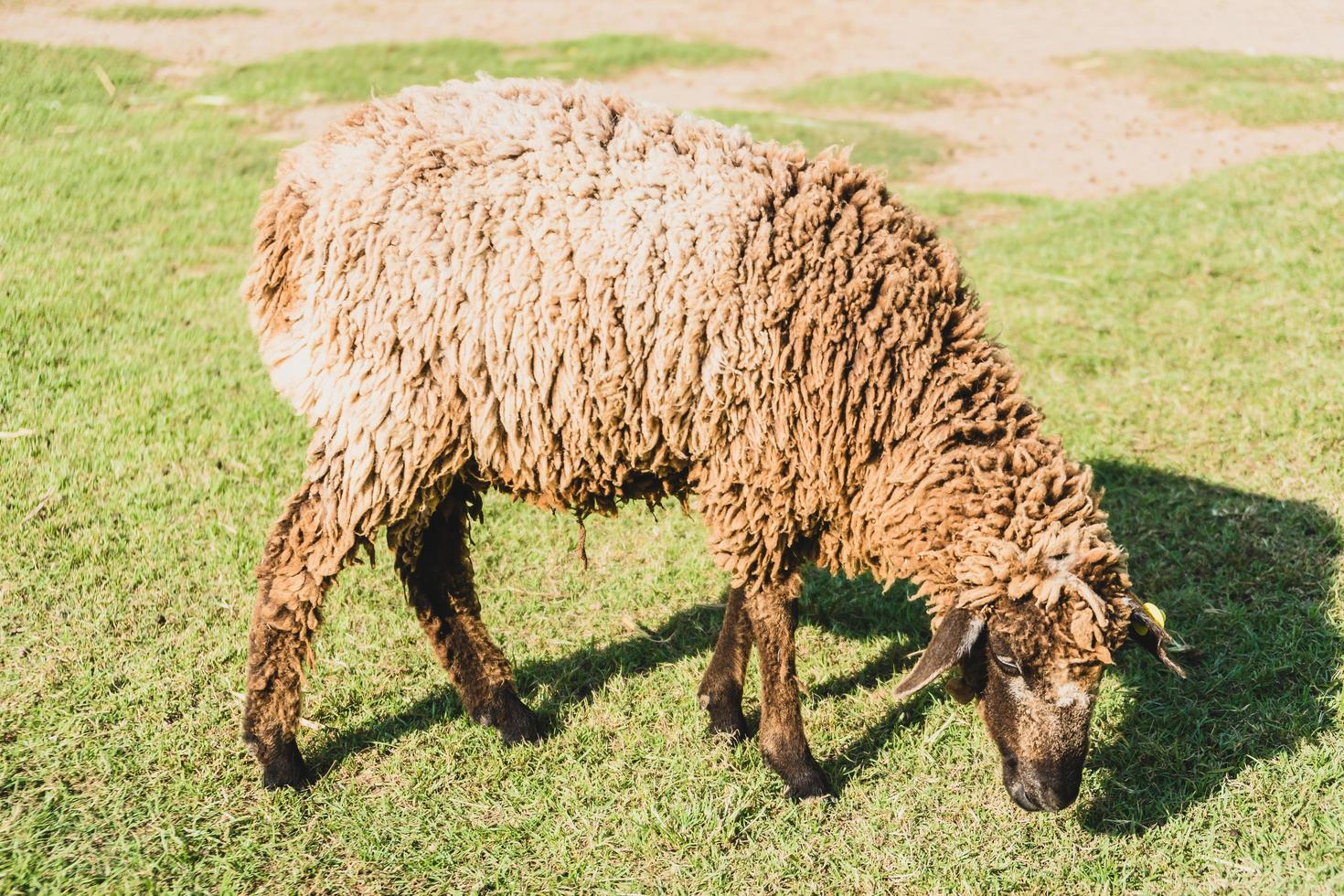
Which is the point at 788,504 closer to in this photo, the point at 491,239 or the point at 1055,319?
the point at 491,239

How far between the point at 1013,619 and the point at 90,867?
3109mm

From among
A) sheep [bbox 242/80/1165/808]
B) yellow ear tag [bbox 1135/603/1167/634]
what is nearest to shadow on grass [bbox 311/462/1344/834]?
sheep [bbox 242/80/1165/808]

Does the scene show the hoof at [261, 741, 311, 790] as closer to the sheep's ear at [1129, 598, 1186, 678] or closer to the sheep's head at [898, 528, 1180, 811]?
the sheep's head at [898, 528, 1180, 811]

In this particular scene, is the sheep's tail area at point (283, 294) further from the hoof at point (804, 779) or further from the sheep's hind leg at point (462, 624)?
the hoof at point (804, 779)

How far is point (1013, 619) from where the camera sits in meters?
3.61

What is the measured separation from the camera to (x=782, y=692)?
168 inches

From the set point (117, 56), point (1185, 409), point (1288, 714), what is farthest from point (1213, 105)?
point (117, 56)

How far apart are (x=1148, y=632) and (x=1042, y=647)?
0.38m

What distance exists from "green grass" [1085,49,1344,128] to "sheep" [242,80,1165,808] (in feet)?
29.9

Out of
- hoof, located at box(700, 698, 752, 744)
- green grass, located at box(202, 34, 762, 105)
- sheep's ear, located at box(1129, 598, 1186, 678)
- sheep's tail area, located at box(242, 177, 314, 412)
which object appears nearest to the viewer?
sheep's ear, located at box(1129, 598, 1186, 678)

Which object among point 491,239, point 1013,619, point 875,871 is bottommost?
Result: point 875,871

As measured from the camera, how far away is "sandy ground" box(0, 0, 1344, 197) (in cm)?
1077

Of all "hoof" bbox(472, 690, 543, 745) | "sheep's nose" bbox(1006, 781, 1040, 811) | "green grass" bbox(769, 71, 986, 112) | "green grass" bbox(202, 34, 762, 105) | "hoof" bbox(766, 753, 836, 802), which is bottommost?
"hoof" bbox(766, 753, 836, 802)

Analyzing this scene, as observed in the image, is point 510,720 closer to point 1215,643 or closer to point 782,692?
point 782,692
